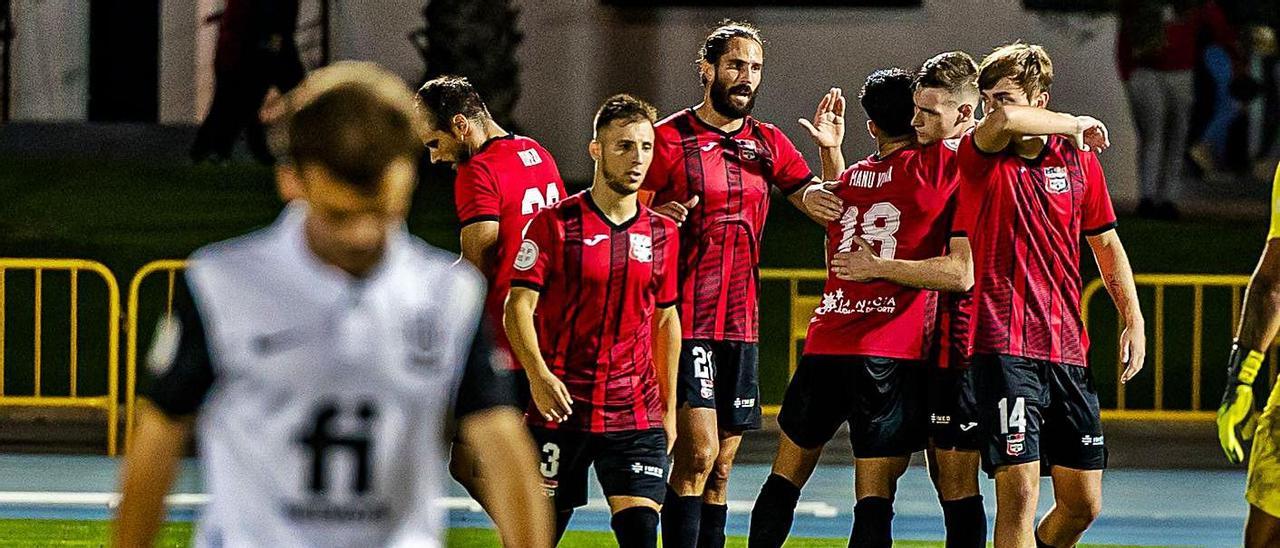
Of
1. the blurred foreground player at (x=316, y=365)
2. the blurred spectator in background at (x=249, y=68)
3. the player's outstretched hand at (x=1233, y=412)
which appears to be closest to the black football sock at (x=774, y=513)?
the player's outstretched hand at (x=1233, y=412)

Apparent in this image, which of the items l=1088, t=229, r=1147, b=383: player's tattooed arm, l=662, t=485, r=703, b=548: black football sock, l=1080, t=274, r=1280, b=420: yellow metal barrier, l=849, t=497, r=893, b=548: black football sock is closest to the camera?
l=1088, t=229, r=1147, b=383: player's tattooed arm

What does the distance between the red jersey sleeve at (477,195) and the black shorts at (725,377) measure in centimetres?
91

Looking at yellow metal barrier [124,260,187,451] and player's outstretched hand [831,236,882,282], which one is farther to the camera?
yellow metal barrier [124,260,187,451]

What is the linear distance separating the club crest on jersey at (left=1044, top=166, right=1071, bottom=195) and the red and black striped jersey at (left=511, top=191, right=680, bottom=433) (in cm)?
142

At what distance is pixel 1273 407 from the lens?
6129mm

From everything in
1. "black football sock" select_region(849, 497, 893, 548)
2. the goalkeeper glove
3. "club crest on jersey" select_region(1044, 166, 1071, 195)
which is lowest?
"black football sock" select_region(849, 497, 893, 548)

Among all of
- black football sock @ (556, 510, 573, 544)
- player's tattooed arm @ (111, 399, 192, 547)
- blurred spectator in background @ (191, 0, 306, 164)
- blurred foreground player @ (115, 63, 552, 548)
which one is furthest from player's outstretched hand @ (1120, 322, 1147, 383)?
blurred spectator in background @ (191, 0, 306, 164)

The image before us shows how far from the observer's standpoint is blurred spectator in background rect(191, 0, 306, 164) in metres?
22.9

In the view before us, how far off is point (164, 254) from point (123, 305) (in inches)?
71.1

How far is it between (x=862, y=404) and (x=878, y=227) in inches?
25.7

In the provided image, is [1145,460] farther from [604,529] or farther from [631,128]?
[631,128]

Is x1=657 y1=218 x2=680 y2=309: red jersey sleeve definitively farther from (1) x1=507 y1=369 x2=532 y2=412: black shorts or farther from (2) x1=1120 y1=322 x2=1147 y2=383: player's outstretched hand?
(2) x1=1120 y1=322 x2=1147 y2=383: player's outstretched hand

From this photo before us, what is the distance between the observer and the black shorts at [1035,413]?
7.28 metres

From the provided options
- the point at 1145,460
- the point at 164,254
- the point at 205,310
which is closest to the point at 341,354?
the point at 205,310
